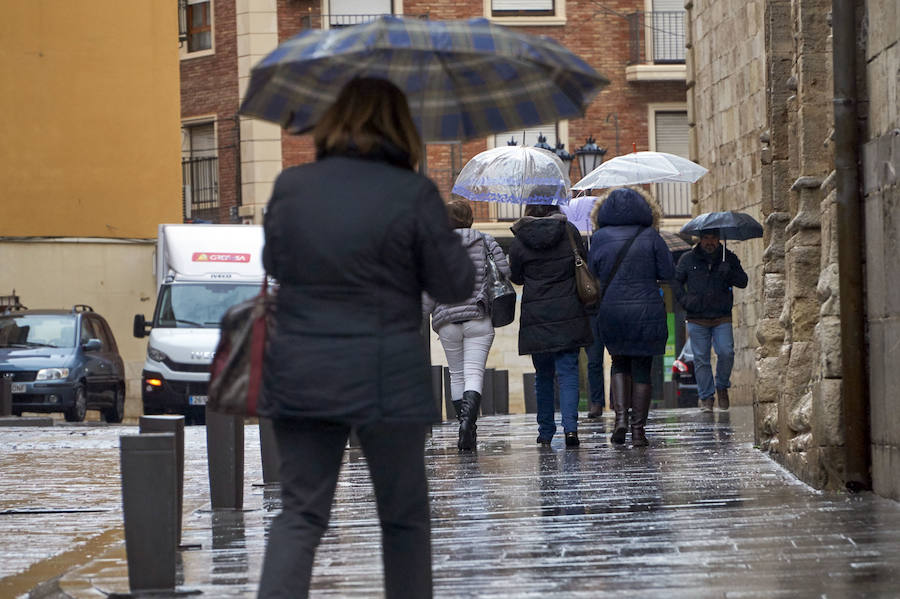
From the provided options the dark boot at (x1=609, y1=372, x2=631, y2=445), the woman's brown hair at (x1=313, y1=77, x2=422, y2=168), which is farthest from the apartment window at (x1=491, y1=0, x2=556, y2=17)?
the woman's brown hair at (x1=313, y1=77, x2=422, y2=168)

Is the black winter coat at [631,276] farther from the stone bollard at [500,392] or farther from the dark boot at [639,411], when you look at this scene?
the stone bollard at [500,392]

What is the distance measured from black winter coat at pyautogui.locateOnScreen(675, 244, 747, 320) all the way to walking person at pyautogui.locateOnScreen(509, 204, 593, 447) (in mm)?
4790

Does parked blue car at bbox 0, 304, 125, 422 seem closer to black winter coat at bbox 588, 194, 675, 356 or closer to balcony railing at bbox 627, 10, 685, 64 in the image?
black winter coat at bbox 588, 194, 675, 356

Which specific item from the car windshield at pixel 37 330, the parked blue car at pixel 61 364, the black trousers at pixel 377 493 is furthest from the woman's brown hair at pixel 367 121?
the car windshield at pixel 37 330

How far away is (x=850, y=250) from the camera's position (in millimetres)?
8453

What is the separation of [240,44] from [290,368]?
107 ft

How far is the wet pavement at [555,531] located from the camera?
595 centimetres

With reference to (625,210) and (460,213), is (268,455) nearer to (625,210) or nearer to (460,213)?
(460,213)

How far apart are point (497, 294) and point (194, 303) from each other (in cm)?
1267

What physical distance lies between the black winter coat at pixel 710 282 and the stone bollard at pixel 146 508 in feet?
36.4

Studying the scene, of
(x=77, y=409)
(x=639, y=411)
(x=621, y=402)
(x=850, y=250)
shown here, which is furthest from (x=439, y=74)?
(x=77, y=409)

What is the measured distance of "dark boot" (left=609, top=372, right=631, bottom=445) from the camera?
40.2 ft

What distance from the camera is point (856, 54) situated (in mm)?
8461

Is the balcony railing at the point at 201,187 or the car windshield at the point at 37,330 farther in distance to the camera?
the balcony railing at the point at 201,187
